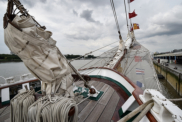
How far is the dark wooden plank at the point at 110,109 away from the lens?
1711 mm

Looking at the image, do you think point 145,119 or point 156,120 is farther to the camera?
point 145,119

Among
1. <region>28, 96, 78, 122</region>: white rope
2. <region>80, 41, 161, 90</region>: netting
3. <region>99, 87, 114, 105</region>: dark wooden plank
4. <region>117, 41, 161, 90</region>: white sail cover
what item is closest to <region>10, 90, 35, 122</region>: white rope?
<region>28, 96, 78, 122</region>: white rope

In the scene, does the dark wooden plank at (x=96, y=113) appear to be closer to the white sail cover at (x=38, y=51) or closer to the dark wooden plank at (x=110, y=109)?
the dark wooden plank at (x=110, y=109)

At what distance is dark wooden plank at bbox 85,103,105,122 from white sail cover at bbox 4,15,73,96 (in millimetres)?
657

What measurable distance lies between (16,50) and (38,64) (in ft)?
1.12

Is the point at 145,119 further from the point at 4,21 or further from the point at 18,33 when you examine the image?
the point at 4,21

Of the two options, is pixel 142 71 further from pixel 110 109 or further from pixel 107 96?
pixel 110 109

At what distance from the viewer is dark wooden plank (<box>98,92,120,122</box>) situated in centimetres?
171

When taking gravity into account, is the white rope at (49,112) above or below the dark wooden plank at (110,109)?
above

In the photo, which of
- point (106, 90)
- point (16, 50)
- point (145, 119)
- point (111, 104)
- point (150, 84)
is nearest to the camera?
point (145, 119)

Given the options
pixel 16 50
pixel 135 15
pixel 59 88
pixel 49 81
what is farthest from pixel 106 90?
pixel 135 15

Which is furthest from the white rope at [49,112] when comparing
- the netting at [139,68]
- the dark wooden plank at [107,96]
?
the netting at [139,68]

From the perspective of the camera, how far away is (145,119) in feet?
3.62

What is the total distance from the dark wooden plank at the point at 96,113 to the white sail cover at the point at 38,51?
25.9 inches
